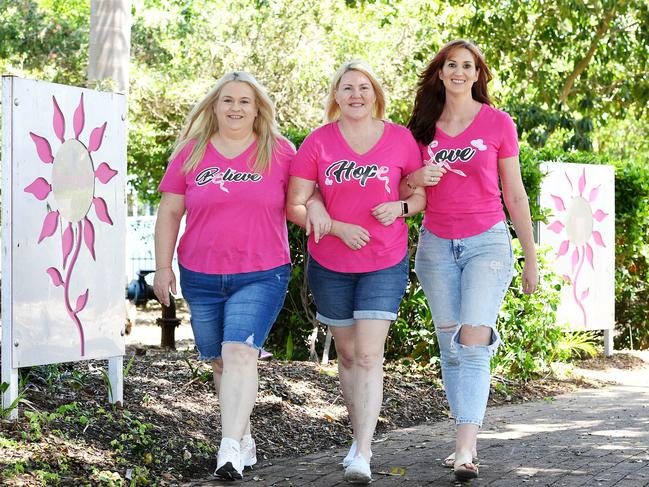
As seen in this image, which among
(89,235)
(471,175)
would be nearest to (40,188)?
(89,235)

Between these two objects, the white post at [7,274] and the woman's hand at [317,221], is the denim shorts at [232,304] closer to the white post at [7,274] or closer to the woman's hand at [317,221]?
the woman's hand at [317,221]

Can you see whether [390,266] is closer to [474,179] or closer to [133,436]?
[474,179]

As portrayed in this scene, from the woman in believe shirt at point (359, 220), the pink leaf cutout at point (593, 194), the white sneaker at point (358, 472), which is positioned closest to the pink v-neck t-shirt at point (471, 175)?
the woman in believe shirt at point (359, 220)

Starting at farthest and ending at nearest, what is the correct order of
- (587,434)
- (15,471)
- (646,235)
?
(646,235) < (587,434) < (15,471)

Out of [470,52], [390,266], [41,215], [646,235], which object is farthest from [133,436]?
[646,235]

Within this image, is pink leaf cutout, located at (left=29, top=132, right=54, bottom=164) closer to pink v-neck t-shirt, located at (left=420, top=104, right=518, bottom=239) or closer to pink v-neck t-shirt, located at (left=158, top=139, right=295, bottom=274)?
pink v-neck t-shirt, located at (left=158, top=139, right=295, bottom=274)

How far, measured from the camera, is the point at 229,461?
16.0 ft

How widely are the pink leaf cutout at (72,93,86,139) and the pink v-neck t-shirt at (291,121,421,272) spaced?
1311mm

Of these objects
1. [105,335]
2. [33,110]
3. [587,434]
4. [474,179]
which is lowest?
[587,434]

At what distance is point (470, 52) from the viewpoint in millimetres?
5383

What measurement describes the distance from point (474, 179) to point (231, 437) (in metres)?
1.75

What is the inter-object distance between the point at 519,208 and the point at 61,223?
243 cm

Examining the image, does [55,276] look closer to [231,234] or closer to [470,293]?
[231,234]

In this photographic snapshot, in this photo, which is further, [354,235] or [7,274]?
[7,274]
